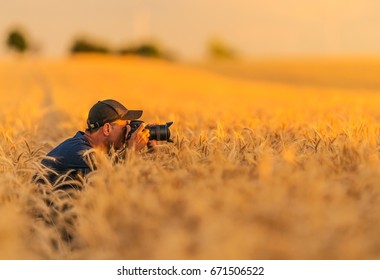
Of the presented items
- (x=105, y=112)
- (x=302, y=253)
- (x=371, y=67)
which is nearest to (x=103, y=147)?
(x=105, y=112)

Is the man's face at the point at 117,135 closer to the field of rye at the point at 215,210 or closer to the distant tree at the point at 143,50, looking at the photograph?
the field of rye at the point at 215,210

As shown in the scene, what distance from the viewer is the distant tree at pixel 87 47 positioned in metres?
90.9

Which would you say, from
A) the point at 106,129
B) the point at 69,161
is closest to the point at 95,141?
the point at 106,129

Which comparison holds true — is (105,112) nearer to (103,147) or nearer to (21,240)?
(103,147)

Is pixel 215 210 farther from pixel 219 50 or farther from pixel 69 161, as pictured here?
pixel 219 50

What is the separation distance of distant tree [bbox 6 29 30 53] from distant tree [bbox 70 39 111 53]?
892 cm

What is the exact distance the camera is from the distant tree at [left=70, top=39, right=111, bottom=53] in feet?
298

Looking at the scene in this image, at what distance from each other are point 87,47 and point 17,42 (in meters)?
13.1

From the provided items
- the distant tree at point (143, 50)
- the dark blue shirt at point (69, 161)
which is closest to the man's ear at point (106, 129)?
the dark blue shirt at point (69, 161)

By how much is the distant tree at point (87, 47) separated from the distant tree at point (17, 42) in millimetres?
8924

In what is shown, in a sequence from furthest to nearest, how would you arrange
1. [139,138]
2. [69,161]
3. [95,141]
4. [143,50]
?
[143,50]
[95,141]
[69,161]
[139,138]

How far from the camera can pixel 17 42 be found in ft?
323

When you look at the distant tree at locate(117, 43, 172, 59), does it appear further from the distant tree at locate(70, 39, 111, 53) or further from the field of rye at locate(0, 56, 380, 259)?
the field of rye at locate(0, 56, 380, 259)

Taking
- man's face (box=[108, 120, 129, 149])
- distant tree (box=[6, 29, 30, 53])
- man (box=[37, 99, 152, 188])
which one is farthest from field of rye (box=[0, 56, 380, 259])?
distant tree (box=[6, 29, 30, 53])
